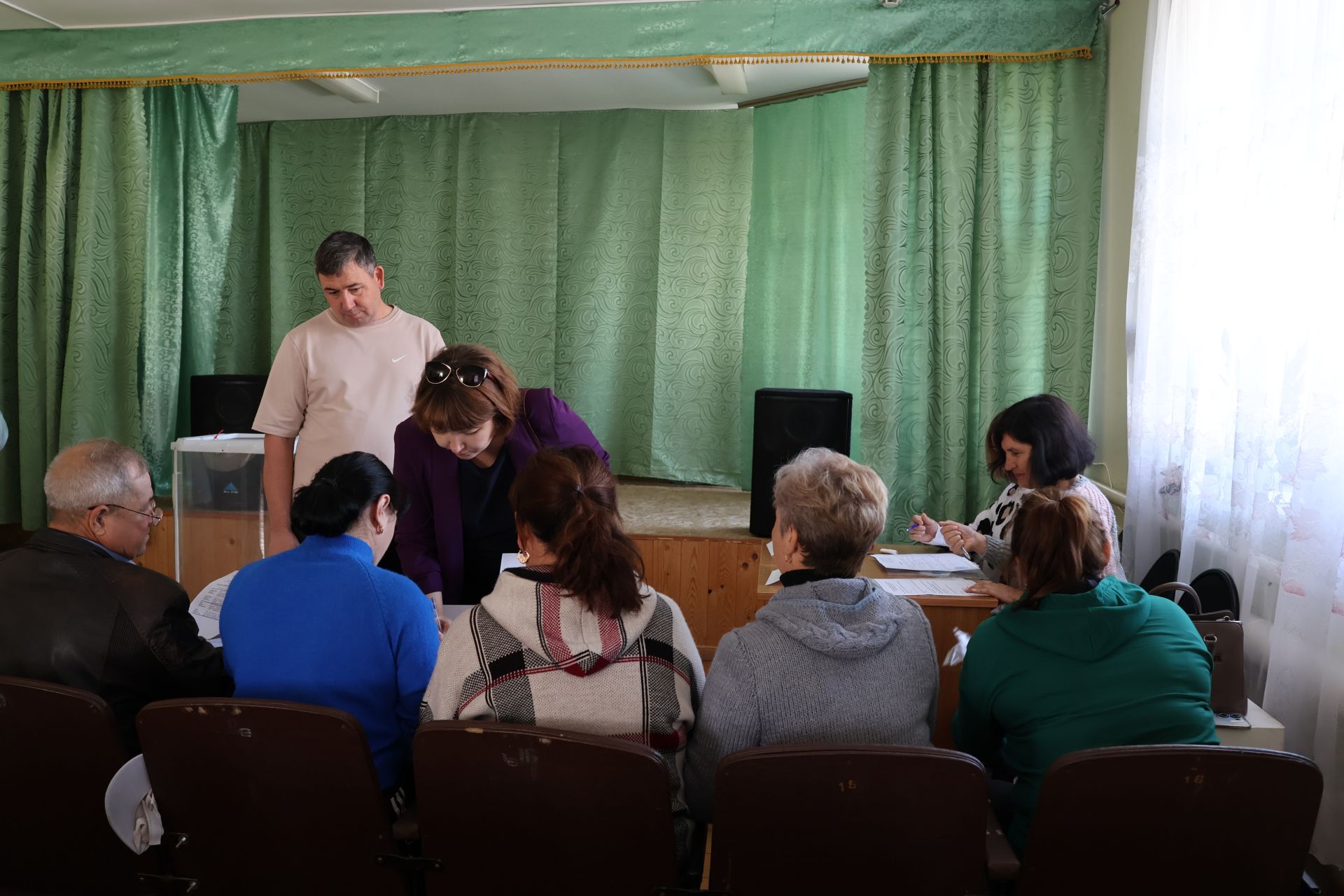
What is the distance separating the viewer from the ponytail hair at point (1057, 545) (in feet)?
5.34

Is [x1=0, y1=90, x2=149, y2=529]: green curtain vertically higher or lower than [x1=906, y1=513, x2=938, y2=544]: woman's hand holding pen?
higher

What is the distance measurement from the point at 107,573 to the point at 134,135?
11.2 ft

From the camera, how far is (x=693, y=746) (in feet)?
5.05

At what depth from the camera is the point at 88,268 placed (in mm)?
4410

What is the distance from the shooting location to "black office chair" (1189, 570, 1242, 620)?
85.7 inches

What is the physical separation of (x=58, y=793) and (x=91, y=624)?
0.28 metres

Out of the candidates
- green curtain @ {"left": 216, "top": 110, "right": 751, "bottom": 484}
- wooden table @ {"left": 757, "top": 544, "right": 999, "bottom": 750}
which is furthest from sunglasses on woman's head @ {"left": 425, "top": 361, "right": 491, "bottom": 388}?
green curtain @ {"left": 216, "top": 110, "right": 751, "bottom": 484}

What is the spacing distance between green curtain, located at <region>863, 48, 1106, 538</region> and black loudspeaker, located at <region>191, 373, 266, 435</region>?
3.02 metres

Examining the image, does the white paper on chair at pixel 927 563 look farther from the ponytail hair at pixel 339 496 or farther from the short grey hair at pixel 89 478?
the short grey hair at pixel 89 478

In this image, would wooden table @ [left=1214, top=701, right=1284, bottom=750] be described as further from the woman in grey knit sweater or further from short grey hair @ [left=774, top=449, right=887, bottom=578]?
short grey hair @ [left=774, top=449, right=887, bottom=578]

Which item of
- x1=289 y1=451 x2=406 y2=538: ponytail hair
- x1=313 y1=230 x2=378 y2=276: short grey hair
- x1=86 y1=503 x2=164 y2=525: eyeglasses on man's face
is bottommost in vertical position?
x1=86 y1=503 x2=164 y2=525: eyeglasses on man's face

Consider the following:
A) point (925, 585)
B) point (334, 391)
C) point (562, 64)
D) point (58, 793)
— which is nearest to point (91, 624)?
point (58, 793)

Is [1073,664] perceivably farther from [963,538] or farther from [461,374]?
[461,374]

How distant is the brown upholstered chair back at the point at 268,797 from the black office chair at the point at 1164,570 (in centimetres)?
199
